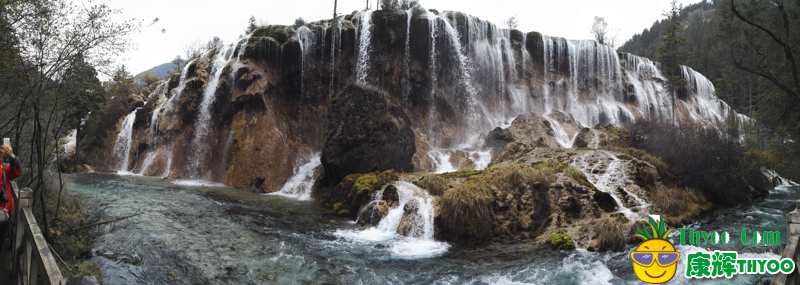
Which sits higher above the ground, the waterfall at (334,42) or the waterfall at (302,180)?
the waterfall at (334,42)

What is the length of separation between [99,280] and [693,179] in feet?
59.8

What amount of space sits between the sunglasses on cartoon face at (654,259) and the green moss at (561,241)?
154cm

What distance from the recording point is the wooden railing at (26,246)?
3699 millimetres

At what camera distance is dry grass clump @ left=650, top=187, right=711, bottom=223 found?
40.3 feet

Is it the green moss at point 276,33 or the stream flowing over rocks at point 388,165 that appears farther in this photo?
the green moss at point 276,33

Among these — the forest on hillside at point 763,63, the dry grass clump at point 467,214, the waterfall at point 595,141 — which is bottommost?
the dry grass clump at point 467,214

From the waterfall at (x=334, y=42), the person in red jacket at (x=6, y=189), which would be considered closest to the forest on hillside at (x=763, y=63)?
the person in red jacket at (x=6, y=189)

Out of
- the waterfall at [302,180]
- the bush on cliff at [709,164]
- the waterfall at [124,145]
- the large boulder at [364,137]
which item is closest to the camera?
the bush on cliff at [709,164]

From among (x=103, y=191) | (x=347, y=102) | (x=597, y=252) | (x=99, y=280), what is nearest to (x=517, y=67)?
(x=347, y=102)

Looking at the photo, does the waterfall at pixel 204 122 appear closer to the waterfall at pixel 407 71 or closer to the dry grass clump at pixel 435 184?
the waterfall at pixel 407 71

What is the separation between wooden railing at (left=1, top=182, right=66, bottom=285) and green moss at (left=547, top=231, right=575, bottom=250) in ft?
32.0

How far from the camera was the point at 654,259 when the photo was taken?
27.1 ft

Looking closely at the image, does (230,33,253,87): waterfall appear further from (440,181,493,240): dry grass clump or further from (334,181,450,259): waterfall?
(440,181,493,240): dry grass clump

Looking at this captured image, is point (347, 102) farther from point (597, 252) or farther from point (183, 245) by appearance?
point (597, 252)
